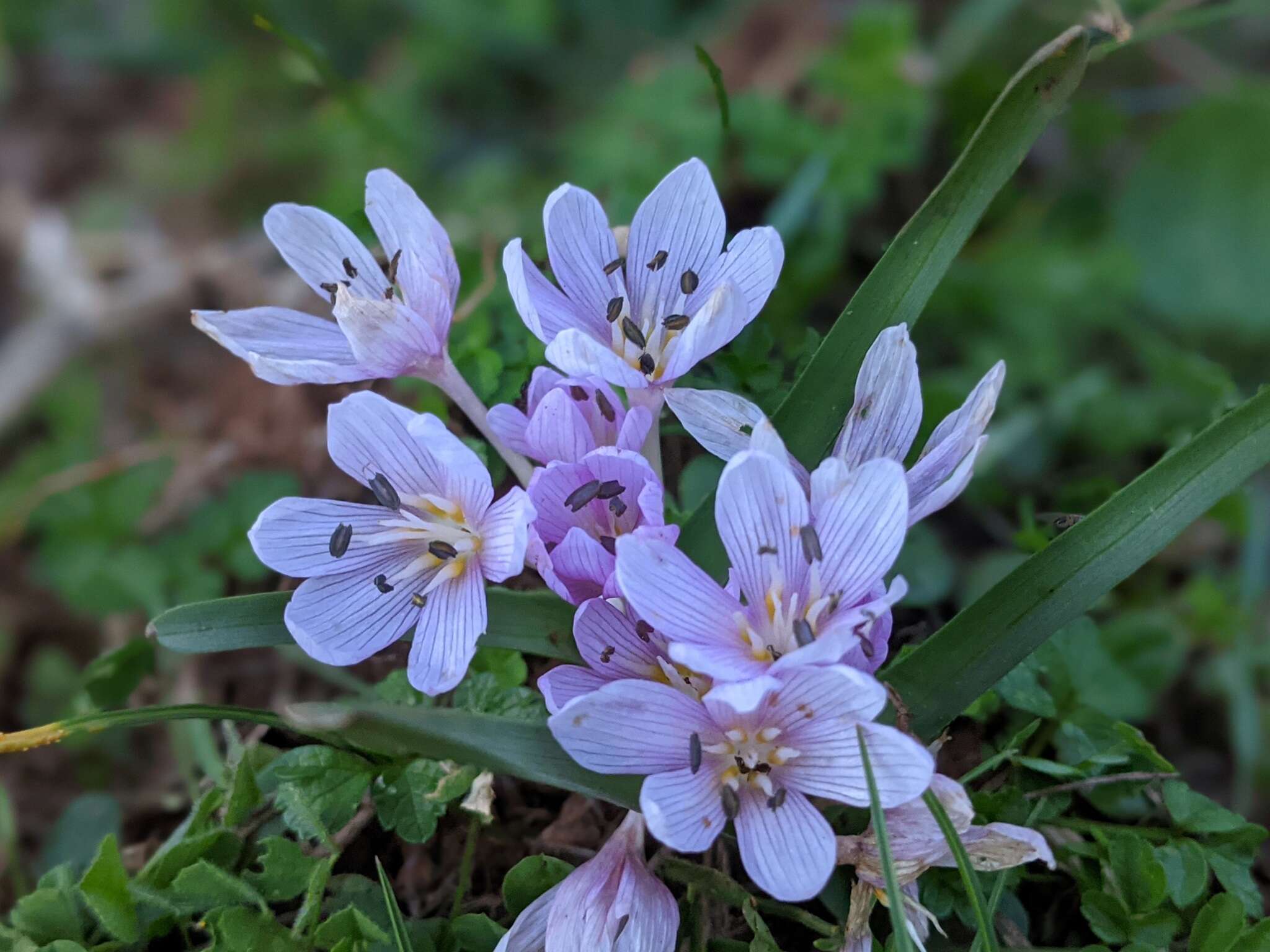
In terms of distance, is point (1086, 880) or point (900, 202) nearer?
point (1086, 880)

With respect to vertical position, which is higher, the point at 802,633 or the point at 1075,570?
the point at 1075,570

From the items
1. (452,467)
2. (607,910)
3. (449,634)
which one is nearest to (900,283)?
(452,467)

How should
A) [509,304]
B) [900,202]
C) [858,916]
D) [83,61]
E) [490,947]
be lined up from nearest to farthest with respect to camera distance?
[858,916] < [490,947] < [509,304] < [900,202] < [83,61]

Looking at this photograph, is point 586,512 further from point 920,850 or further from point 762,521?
point 920,850

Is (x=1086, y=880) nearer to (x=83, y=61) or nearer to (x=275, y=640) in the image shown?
(x=275, y=640)

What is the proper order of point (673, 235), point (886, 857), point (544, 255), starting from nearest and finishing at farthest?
point (886, 857)
point (673, 235)
point (544, 255)

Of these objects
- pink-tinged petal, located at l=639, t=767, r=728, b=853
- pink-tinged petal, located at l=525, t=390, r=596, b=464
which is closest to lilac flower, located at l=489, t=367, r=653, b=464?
pink-tinged petal, located at l=525, t=390, r=596, b=464

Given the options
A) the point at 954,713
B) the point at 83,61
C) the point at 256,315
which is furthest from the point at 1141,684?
the point at 83,61

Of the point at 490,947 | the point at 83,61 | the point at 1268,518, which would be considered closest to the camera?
the point at 490,947
